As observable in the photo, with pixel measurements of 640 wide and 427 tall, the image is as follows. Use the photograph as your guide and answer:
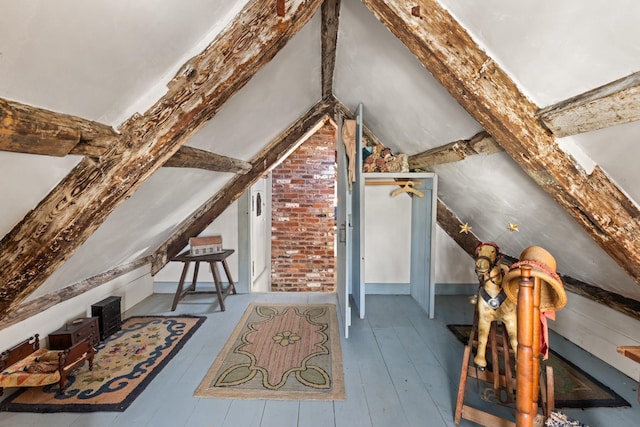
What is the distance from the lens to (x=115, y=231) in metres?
2.27

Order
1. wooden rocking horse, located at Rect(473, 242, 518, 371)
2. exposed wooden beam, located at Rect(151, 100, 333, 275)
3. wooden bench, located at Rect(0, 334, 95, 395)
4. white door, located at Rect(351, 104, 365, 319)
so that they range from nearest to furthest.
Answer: wooden rocking horse, located at Rect(473, 242, 518, 371) → wooden bench, located at Rect(0, 334, 95, 395) → white door, located at Rect(351, 104, 365, 319) → exposed wooden beam, located at Rect(151, 100, 333, 275)

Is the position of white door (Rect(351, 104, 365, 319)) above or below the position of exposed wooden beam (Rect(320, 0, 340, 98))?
below

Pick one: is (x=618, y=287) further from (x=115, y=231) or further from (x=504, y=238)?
(x=115, y=231)

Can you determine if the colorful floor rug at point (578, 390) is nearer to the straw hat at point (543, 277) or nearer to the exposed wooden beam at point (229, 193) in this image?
the straw hat at point (543, 277)

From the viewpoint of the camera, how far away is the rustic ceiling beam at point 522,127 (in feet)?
4.95

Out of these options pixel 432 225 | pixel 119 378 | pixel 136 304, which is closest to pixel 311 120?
pixel 432 225

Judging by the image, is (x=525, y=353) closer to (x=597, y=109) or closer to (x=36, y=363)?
(x=597, y=109)

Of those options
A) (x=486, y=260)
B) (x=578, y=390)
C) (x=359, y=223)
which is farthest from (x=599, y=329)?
(x=359, y=223)

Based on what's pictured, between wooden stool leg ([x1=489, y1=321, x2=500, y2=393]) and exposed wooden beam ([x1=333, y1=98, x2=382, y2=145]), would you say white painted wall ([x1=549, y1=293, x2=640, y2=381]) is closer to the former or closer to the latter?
wooden stool leg ([x1=489, y1=321, x2=500, y2=393])

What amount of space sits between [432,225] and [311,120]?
184 centimetres

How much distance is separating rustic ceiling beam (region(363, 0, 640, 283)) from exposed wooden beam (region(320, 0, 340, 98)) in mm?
426

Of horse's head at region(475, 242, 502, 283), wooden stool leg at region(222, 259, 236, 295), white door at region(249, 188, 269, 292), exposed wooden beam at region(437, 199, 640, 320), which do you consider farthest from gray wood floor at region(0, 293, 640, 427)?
white door at region(249, 188, 269, 292)

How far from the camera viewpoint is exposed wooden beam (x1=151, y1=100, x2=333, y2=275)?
3.64 meters

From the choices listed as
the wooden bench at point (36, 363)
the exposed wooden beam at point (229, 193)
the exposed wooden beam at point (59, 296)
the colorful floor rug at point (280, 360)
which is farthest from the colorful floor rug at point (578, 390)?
the exposed wooden beam at point (59, 296)
